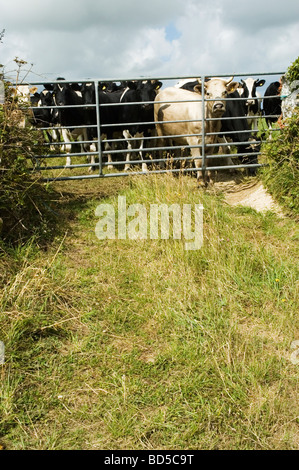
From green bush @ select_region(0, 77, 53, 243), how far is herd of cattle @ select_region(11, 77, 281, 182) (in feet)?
5.05

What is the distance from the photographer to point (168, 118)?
32.0 feet

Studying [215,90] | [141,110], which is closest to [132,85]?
[141,110]

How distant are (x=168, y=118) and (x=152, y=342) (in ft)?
21.5

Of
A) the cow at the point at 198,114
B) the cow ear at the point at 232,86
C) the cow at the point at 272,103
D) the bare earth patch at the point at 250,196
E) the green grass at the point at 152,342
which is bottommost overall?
the green grass at the point at 152,342

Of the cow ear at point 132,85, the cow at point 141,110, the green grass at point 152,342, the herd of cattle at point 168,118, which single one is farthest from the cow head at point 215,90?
the green grass at point 152,342

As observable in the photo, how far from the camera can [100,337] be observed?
4129mm

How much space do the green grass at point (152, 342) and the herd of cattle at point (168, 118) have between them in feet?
9.28

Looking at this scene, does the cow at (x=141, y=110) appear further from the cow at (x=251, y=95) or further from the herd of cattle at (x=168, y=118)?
the cow at (x=251, y=95)

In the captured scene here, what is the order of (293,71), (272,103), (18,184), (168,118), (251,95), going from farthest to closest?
(251,95) → (272,103) → (168,118) → (293,71) → (18,184)

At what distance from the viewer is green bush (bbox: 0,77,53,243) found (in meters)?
5.50

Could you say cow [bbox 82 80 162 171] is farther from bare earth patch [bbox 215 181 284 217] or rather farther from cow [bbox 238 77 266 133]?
bare earth patch [bbox 215 181 284 217]

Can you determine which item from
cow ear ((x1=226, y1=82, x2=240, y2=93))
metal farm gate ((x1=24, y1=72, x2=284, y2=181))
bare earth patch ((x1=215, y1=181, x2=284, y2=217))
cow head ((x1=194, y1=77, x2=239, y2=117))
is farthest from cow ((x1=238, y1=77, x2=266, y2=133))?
bare earth patch ((x1=215, y1=181, x2=284, y2=217))

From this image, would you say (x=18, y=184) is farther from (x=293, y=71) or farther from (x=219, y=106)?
(x=293, y=71)

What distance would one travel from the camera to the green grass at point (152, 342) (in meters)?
3.17
